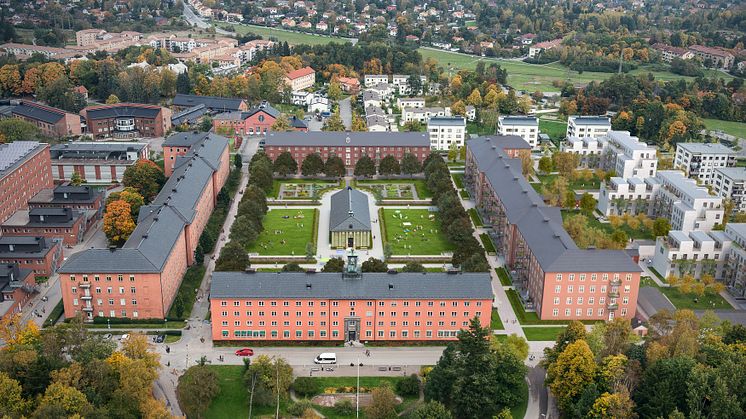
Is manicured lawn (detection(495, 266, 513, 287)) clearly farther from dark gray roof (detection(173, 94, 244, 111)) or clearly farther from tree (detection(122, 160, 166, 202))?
dark gray roof (detection(173, 94, 244, 111))

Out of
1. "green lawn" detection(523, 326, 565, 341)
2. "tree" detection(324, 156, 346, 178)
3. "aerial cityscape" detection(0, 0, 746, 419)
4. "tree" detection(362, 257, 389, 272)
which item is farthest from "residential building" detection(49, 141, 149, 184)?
"green lawn" detection(523, 326, 565, 341)

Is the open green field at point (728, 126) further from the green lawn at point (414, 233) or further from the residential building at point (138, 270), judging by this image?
the residential building at point (138, 270)

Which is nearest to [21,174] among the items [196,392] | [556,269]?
[196,392]

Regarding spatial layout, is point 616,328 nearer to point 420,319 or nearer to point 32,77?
point 420,319

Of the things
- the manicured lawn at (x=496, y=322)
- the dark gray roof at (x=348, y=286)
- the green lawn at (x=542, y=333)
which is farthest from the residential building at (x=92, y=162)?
the green lawn at (x=542, y=333)

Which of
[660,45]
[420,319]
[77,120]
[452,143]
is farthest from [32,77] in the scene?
[660,45]

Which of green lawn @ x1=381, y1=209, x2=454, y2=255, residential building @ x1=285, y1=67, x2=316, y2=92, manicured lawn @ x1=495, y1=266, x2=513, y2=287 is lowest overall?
manicured lawn @ x1=495, y1=266, x2=513, y2=287

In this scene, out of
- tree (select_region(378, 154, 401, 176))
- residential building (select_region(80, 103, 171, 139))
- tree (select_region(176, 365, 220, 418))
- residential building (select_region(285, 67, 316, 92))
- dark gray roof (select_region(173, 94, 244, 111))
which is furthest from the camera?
residential building (select_region(285, 67, 316, 92))
